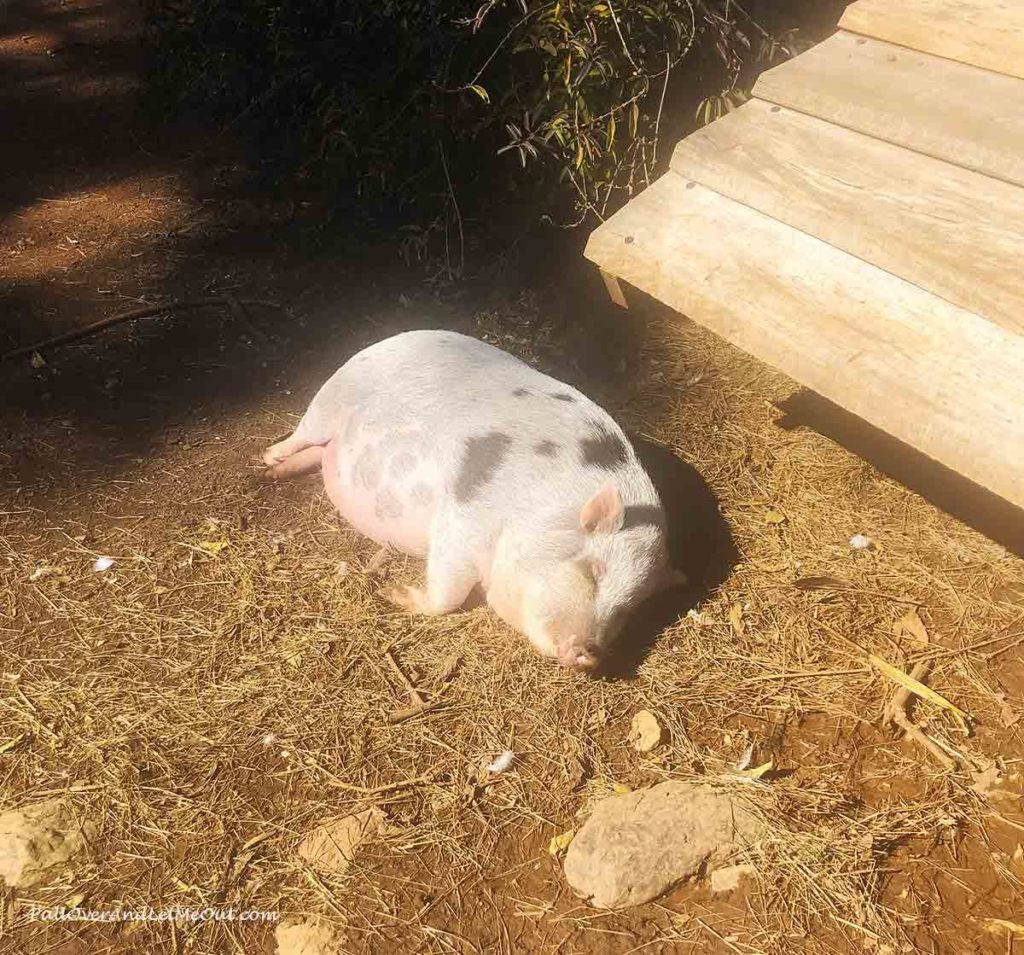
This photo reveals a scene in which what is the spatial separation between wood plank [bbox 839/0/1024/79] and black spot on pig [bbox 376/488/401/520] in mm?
2412

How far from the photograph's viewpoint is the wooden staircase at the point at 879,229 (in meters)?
2.56

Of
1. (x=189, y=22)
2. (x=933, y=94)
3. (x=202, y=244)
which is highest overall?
(x=933, y=94)

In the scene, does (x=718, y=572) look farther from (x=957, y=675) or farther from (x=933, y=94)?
(x=933, y=94)

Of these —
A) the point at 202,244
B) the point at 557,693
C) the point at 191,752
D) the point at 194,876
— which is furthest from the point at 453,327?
the point at 194,876

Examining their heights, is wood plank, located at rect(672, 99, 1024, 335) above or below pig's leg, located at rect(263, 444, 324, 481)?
above

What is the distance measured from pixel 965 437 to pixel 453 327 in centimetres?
251

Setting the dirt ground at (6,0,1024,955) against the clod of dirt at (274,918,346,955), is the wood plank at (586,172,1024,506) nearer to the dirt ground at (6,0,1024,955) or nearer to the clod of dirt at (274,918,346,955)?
the dirt ground at (6,0,1024,955)

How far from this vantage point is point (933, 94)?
308 cm

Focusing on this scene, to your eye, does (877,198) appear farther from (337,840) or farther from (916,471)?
(337,840)

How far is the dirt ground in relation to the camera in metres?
2.33

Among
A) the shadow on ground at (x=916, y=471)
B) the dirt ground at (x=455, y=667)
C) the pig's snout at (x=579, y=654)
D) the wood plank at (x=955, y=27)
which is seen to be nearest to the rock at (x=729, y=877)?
the dirt ground at (x=455, y=667)

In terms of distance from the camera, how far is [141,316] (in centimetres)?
430

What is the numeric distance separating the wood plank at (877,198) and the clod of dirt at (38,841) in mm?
2742

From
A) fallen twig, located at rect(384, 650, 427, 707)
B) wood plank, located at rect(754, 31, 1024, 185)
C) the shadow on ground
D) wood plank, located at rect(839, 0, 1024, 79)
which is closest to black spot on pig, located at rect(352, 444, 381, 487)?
fallen twig, located at rect(384, 650, 427, 707)
